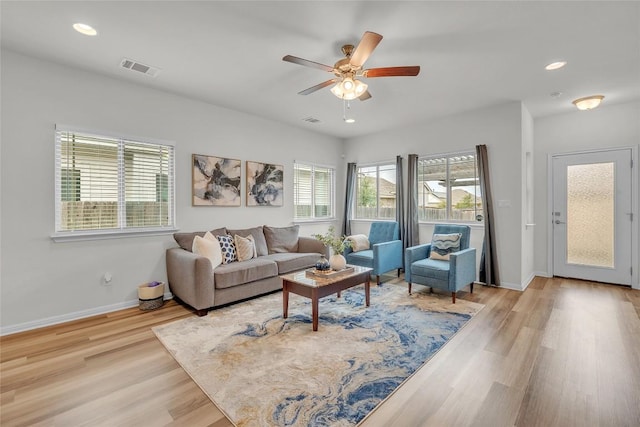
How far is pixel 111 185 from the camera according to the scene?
3475mm

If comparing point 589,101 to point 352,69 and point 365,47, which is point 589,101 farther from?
point 365,47

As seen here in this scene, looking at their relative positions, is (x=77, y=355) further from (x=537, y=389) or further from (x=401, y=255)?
(x=401, y=255)

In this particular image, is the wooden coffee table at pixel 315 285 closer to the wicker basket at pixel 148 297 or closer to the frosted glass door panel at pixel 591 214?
the wicker basket at pixel 148 297

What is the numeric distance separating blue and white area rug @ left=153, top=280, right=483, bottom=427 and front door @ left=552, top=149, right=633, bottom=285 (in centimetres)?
261

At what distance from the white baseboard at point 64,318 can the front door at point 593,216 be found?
21.7 ft

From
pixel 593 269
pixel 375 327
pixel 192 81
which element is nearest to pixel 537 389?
pixel 375 327

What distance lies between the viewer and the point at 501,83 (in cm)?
359

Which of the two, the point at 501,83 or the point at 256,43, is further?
the point at 501,83

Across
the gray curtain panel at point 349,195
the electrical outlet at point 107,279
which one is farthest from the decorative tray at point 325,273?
the gray curtain panel at point 349,195

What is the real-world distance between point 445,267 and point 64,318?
4.56 m

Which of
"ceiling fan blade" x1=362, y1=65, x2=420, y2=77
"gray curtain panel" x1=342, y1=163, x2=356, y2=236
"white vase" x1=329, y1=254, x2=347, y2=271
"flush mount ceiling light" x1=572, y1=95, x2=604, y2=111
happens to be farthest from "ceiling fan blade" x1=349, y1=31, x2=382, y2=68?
"gray curtain panel" x1=342, y1=163, x2=356, y2=236

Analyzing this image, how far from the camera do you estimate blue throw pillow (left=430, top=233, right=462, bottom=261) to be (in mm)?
4160

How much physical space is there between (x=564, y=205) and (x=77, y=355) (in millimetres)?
6793

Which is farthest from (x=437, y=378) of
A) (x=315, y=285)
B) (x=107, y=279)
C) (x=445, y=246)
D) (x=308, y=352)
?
(x=107, y=279)
